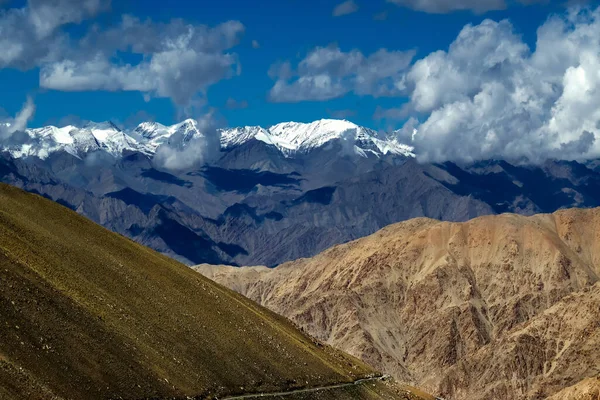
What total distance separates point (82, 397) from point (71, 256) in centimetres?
3516

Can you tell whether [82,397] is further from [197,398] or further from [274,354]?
[274,354]

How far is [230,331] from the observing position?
13075 cm

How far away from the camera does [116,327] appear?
10769cm

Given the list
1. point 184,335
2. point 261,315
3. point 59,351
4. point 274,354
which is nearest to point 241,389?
point 184,335

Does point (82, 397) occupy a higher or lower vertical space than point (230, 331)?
lower

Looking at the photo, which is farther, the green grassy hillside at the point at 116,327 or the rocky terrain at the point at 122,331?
the rocky terrain at the point at 122,331

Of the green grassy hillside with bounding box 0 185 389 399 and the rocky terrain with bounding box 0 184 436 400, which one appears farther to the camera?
the rocky terrain with bounding box 0 184 436 400

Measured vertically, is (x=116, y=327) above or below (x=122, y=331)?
above

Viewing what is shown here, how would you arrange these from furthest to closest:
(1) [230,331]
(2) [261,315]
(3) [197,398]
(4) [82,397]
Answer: (2) [261,315], (1) [230,331], (3) [197,398], (4) [82,397]

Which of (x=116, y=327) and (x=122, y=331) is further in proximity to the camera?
(x=116, y=327)

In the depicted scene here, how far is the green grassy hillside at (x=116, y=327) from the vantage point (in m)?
90.9

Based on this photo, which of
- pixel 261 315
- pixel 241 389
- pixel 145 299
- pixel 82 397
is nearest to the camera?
pixel 82 397

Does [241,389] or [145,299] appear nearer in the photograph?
[241,389]

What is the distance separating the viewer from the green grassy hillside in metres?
90.9
